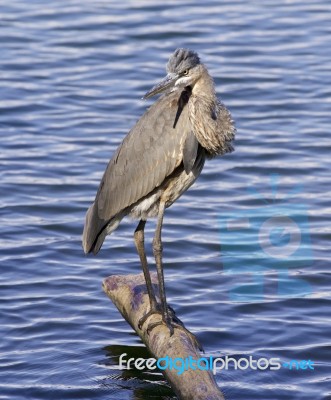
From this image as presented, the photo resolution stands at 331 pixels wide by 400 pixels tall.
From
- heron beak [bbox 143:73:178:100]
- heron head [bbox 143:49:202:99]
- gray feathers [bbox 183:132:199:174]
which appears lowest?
gray feathers [bbox 183:132:199:174]

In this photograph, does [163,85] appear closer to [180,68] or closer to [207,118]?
[180,68]

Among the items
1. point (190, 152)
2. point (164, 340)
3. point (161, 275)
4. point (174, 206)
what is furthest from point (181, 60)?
point (174, 206)

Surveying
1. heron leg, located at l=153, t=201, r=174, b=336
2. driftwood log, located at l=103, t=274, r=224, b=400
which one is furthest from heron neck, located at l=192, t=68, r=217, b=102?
driftwood log, located at l=103, t=274, r=224, b=400

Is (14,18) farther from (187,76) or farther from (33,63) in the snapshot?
(187,76)

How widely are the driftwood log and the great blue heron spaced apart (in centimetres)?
13

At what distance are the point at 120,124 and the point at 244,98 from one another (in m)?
1.64

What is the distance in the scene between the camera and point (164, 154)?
7.43m

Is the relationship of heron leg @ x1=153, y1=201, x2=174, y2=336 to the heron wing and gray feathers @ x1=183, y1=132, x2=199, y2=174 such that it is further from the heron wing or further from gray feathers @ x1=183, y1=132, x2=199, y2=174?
gray feathers @ x1=183, y1=132, x2=199, y2=174

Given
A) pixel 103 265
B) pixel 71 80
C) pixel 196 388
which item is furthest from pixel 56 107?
pixel 196 388

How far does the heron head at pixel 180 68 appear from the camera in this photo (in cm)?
703

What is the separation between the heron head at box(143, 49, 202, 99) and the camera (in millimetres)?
7031

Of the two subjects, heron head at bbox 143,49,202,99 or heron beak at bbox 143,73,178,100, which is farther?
heron head at bbox 143,49,202,99

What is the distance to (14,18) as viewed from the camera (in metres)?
15.7

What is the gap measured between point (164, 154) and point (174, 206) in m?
3.29
